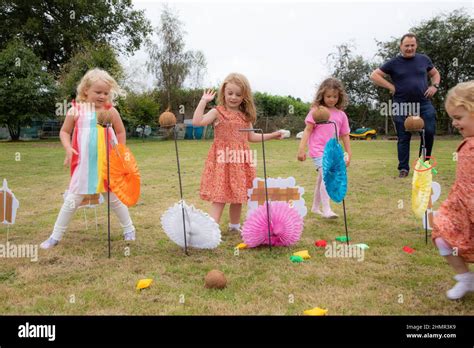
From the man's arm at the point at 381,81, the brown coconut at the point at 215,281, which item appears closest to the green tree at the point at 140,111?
the man's arm at the point at 381,81

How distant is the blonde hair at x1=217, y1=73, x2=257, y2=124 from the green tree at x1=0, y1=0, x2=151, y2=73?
90.7 ft

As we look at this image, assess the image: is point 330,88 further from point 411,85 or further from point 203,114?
point 411,85

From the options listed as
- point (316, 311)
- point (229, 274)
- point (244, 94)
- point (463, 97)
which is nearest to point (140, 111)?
point (244, 94)

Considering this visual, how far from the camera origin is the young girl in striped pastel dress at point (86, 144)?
3.65 m

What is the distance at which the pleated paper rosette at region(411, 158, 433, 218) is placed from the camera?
3342 millimetres

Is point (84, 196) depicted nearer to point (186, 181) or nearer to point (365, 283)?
point (365, 283)

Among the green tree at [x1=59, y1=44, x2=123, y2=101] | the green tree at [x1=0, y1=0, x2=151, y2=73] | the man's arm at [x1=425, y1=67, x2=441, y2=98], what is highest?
the green tree at [x1=0, y1=0, x2=151, y2=73]

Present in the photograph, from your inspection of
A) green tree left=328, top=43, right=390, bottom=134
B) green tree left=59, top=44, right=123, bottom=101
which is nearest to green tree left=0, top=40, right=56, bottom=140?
green tree left=59, top=44, right=123, bottom=101

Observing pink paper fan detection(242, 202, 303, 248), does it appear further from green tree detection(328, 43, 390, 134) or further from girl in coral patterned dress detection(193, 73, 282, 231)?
green tree detection(328, 43, 390, 134)

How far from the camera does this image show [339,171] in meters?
3.62

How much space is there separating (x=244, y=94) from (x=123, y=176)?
51.5 inches

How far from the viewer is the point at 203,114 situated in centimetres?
381

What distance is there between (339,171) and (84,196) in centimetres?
221

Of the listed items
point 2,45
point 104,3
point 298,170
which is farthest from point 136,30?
point 298,170
